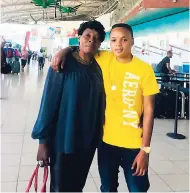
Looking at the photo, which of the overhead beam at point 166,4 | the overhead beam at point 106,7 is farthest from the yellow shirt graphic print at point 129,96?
the overhead beam at point 106,7

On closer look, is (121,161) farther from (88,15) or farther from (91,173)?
(88,15)

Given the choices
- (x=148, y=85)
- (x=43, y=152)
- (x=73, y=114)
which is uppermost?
(x=148, y=85)

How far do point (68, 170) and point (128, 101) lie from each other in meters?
0.45

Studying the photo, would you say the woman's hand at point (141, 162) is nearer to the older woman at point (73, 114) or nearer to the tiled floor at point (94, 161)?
the older woman at point (73, 114)

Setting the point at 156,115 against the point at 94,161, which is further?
the point at 156,115

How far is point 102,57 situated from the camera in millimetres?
1497

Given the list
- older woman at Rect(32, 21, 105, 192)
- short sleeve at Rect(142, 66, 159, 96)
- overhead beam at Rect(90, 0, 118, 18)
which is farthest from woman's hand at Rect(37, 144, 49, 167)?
overhead beam at Rect(90, 0, 118, 18)

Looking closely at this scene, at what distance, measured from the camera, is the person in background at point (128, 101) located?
142cm

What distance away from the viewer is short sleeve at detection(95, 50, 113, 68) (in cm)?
147

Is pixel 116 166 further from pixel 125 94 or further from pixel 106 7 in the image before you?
pixel 106 7

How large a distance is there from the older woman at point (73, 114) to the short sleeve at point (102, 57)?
34 millimetres

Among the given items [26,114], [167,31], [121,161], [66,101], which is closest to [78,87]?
[66,101]

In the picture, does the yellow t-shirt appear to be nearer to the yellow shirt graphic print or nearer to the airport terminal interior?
Result: the yellow shirt graphic print

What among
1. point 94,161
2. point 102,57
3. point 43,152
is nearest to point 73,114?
point 43,152
